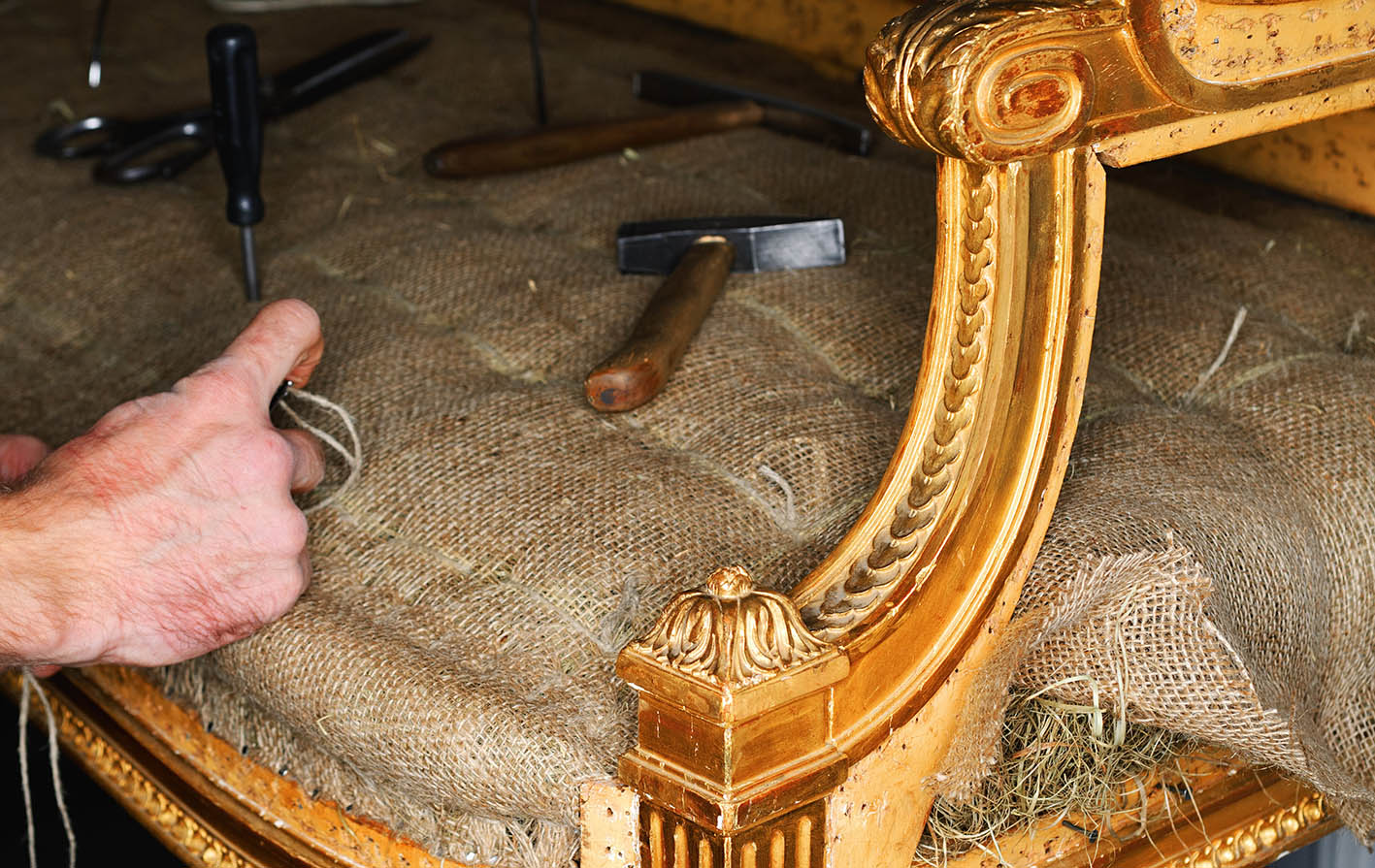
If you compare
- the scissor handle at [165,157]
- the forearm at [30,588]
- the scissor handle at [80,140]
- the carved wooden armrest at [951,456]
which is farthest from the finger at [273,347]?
the scissor handle at [80,140]

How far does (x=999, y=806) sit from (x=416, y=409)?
540 millimetres

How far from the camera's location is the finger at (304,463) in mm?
1112

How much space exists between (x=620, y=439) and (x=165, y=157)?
90 centimetres

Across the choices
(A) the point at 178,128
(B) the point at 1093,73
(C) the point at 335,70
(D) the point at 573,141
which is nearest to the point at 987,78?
(B) the point at 1093,73

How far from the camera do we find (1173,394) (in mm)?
1226

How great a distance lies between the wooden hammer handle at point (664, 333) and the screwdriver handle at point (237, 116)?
398 mm

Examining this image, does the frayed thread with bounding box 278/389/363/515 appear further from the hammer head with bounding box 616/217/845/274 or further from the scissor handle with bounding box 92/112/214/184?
the scissor handle with bounding box 92/112/214/184

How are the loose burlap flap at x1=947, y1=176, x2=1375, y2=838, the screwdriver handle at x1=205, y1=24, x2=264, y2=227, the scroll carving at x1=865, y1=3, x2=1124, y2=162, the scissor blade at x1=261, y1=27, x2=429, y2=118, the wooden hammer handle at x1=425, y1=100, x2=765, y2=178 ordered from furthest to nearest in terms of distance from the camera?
the scissor blade at x1=261, y1=27, x2=429, y2=118
the wooden hammer handle at x1=425, y1=100, x2=765, y2=178
the screwdriver handle at x1=205, y1=24, x2=264, y2=227
the loose burlap flap at x1=947, y1=176, x2=1375, y2=838
the scroll carving at x1=865, y1=3, x2=1124, y2=162

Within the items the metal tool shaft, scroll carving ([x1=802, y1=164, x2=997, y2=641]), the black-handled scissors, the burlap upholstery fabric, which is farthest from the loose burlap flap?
the black-handled scissors

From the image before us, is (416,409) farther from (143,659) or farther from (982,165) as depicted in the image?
(982,165)

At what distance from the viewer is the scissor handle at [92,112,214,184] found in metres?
1.69

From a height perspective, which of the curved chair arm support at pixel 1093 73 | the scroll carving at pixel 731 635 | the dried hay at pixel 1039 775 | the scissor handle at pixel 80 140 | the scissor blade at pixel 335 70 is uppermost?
the curved chair arm support at pixel 1093 73

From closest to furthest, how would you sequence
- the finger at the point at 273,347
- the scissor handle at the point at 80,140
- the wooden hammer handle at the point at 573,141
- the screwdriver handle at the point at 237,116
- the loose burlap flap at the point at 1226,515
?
the loose burlap flap at the point at 1226,515 < the finger at the point at 273,347 < the screwdriver handle at the point at 237,116 < the wooden hammer handle at the point at 573,141 < the scissor handle at the point at 80,140

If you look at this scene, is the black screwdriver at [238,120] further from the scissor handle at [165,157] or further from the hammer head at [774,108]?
the hammer head at [774,108]
